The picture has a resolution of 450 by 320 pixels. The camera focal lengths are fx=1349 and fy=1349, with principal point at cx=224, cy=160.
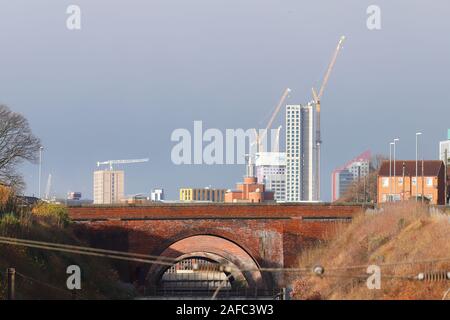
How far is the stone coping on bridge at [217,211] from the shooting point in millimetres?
89250

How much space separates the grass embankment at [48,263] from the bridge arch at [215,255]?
819 cm

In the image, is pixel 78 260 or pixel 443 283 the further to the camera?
pixel 78 260

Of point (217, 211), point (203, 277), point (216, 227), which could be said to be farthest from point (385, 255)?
point (203, 277)

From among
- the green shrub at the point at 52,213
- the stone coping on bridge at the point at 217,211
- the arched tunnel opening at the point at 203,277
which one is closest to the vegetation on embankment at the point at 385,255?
the stone coping on bridge at the point at 217,211

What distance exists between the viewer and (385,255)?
71.1m

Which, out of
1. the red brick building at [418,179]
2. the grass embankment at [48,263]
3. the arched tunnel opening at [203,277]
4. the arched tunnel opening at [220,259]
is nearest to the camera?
the grass embankment at [48,263]

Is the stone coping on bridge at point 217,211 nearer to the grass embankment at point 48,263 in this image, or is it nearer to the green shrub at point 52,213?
the green shrub at point 52,213

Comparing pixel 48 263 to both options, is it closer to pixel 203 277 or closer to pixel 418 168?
pixel 203 277

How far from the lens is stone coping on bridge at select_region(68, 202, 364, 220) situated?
3514 inches

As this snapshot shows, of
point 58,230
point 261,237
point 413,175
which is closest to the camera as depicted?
point 58,230
